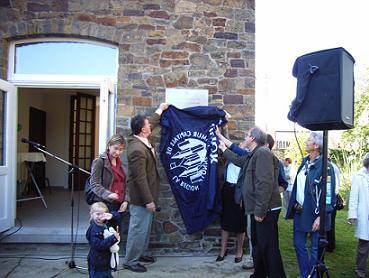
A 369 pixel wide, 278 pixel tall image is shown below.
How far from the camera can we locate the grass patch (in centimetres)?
541

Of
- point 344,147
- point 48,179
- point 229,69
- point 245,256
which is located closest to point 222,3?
point 229,69

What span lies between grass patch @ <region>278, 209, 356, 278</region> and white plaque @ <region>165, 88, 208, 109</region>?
8.39 ft

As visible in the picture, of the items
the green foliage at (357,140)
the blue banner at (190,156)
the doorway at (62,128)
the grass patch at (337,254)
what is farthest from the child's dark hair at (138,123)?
the green foliage at (357,140)

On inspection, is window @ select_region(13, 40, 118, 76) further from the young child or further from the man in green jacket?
the young child

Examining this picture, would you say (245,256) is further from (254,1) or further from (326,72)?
(254,1)

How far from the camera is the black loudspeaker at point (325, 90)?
3857 mm

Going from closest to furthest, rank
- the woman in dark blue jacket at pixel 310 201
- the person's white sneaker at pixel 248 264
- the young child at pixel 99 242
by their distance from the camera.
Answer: the young child at pixel 99 242 → the woman in dark blue jacket at pixel 310 201 → the person's white sneaker at pixel 248 264

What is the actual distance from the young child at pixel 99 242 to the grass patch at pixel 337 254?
2518 millimetres

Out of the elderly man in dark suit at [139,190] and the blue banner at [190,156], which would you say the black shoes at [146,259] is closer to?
the elderly man in dark suit at [139,190]

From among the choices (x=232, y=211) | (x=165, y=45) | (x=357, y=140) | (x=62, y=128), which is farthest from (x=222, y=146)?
(x=357, y=140)

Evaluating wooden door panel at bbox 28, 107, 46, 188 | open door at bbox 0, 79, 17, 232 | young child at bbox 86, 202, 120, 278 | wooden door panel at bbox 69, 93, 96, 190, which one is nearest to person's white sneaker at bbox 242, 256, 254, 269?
young child at bbox 86, 202, 120, 278

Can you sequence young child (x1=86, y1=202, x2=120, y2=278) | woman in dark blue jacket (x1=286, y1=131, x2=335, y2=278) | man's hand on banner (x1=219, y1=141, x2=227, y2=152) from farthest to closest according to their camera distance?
1. man's hand on banner (x1=219, y1=141, x2=227, y2=152)
2. woman in dark blue jacket (x1=286, y1=131, x2=335, y2=278)
3. young child (x1=86, y1=202, x2=120, y2=278)

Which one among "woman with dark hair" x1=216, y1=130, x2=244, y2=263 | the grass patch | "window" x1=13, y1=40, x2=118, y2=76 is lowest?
the grass patch

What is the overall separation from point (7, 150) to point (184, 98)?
267cm
